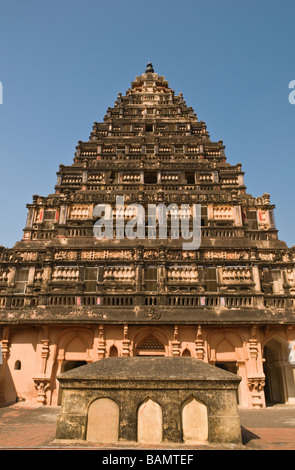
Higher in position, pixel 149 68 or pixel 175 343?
pixel 149 68

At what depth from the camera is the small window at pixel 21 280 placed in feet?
67.9

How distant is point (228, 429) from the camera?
8.84m

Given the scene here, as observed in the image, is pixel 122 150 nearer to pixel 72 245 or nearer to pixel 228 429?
pixel 72 245

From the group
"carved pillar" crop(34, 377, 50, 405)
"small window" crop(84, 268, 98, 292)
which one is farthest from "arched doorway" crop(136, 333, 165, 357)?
"carved pillar" crop(34, 377, 50, 405)

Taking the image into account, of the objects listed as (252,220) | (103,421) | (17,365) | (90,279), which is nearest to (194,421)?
(103,421)

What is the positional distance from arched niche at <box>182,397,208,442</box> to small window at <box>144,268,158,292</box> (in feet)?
34.6

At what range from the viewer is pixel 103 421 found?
908cm

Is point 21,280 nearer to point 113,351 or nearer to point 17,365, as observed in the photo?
point 17,365

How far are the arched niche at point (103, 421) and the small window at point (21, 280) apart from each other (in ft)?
42.5

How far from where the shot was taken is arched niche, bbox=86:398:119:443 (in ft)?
29.3

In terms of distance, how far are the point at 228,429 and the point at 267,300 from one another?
11915 mm

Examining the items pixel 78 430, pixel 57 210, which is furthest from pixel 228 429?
pixel 57 210

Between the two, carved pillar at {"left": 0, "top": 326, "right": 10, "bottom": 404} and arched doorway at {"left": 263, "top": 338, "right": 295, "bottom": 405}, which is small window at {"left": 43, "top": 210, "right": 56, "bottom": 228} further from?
arched doorway at {"left": 263, "top": 338, "right": 295, "bottom": 405}

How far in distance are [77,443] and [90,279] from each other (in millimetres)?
11693
